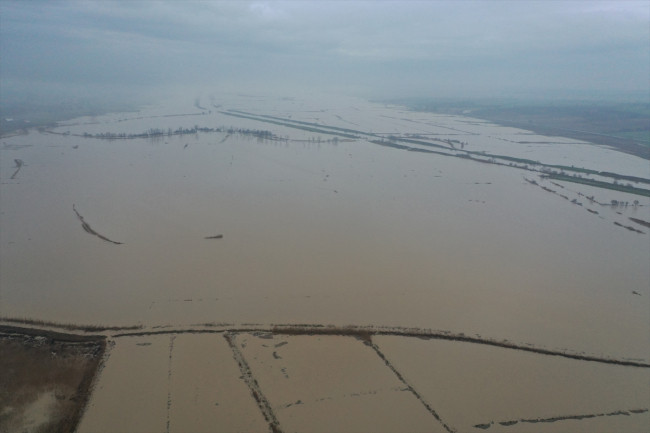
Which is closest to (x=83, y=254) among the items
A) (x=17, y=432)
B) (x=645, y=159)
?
(x=17, y=432)

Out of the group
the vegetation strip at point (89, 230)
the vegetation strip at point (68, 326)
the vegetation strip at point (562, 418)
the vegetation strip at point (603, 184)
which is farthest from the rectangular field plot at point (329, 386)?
the vegetation strip at point (603, 184)

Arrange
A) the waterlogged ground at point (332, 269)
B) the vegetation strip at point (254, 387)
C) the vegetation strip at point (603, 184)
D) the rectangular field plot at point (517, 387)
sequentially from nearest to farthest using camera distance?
the vegetation strip at point (254, 387)
the rectangular field plot at point (517, 387)
the waterlogged ground at point (332, 269)
the vegetation strip at point (603, 184)

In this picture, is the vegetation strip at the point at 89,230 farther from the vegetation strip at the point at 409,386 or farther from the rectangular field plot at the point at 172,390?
the vegetation strip at the point at 409,386

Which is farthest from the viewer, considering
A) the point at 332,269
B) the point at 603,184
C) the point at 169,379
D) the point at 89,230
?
the point at 603,184

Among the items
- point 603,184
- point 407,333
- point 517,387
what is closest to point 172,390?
point 407,333

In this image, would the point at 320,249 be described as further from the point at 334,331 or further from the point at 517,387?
the point at 517,387

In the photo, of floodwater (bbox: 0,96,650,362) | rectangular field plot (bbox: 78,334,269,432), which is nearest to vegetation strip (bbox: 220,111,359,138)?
floodwater (bbox: 0,96,650,362)

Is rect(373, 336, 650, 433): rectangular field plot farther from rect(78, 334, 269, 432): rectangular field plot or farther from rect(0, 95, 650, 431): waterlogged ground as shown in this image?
rect(78, 334, 269, 432): rectangular field plot
